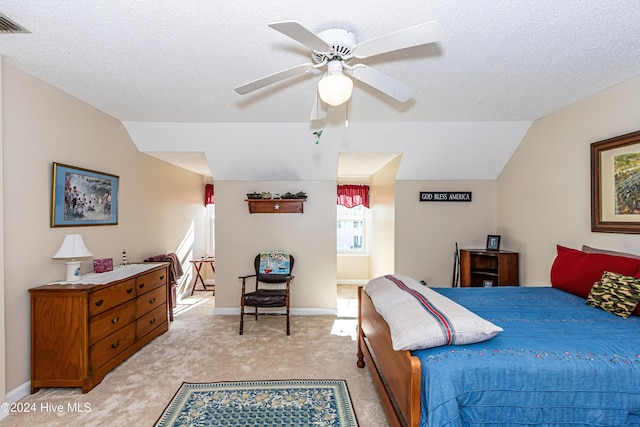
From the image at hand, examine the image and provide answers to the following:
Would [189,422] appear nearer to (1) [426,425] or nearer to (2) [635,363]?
(1) [426,425]

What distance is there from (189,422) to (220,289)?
243 cm

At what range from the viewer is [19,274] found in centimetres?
240

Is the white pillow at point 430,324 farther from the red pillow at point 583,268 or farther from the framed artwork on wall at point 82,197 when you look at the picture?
the framed artwork on wall at point 82,197

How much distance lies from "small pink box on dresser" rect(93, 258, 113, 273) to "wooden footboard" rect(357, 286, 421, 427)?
256cm

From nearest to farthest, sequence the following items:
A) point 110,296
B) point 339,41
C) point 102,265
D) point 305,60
A: point 339,41
point 305,60
point 110,296
point 102,265

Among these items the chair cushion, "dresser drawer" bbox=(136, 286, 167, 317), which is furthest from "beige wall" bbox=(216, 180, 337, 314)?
"dresser drawer" bbox=(136, 286, 167, 317)

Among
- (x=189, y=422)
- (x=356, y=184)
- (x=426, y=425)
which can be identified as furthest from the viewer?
(x=356, y=184)

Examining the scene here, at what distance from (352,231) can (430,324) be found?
4958 mm

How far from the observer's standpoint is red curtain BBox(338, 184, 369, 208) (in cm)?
628

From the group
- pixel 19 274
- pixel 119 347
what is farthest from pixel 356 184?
pixel 19 274

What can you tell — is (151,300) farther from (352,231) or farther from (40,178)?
(352,231)

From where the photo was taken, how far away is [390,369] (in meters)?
1.87

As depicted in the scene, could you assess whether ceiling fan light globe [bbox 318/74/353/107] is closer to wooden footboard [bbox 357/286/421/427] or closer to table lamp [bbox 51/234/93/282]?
wooden footboard [bbox 357/286/421/427]

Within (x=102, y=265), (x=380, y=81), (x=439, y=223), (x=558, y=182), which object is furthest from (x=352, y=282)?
(x=380, y=81)
